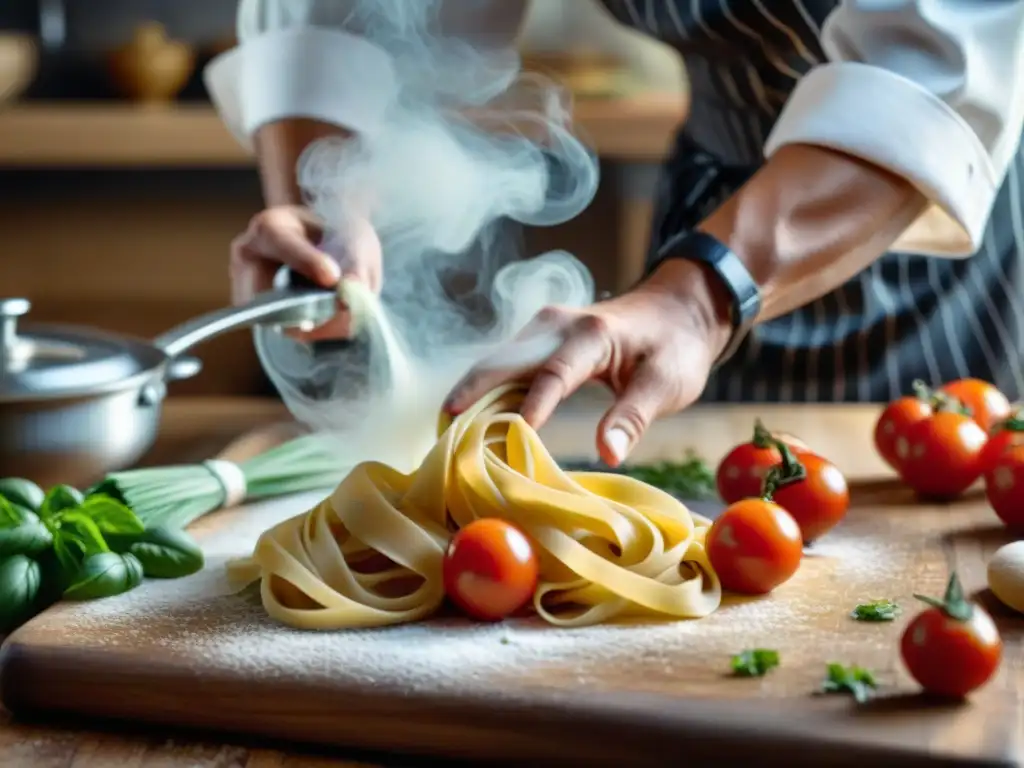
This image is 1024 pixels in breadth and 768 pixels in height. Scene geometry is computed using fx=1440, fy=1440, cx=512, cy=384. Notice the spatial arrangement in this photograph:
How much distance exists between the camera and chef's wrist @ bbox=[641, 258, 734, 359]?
1529 millimetres

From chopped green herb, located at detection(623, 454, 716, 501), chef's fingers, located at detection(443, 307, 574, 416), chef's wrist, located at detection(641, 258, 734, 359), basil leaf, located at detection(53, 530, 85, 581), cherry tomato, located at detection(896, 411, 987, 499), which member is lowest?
chopped green herb, located at detection(623, 454, 716, 501)

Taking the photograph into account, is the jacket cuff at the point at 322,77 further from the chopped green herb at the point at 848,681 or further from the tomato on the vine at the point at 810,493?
the chopped green herb at the point at 848,681

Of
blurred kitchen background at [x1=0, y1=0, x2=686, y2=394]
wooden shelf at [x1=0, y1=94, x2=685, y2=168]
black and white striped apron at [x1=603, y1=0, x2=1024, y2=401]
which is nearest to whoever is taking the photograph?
black and white striped apron at [x1=603, y1=0, x2=1024, y2=401]

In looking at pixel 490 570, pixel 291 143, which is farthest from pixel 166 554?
pixel 291 143

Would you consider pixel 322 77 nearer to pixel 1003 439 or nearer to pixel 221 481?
pixel 221 481

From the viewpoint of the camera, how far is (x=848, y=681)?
3.51 ft

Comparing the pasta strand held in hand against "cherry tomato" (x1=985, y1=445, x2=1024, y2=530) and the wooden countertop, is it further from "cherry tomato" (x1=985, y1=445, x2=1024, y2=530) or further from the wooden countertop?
"cherry tomato" (x1=985, y1=445, x2=1024, y2=530)

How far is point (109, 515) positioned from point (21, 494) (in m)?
0.08

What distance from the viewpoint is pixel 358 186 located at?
188cm

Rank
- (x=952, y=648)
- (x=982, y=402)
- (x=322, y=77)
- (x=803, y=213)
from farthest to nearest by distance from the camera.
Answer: (x=322, y=77) < (x=982, y=402) < (x=803, y=213) < (x=952, y=648)

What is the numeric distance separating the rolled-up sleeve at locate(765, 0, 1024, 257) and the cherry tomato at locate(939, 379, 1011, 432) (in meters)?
0.27

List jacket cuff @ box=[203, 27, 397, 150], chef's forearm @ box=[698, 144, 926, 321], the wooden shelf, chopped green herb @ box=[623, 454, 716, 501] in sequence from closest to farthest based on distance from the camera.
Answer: chef's forearm @ box=[698, 144, 926, 321] < chopped green herb @ box=[623, 454, 716, 501] < jacket cuff @ box=[203, 27, 397, 150] < the wooden shelf

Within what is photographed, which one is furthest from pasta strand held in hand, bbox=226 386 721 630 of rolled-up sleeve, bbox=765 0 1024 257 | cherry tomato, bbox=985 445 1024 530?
rolled-up sleeve, bbox=765 0 1024 257

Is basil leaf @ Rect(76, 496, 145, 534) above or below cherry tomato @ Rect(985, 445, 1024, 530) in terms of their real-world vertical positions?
above
